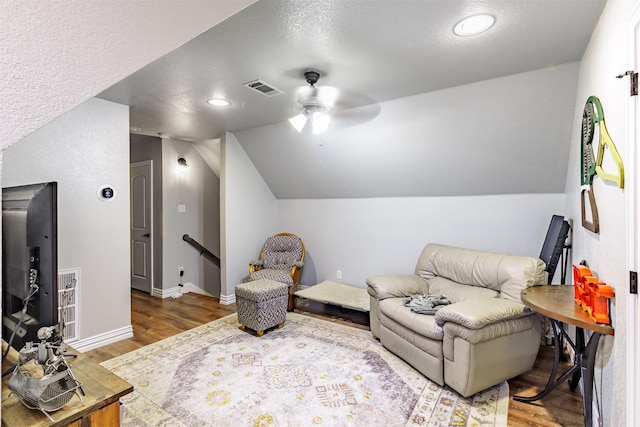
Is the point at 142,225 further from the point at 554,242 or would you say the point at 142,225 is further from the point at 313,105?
the point at 554,242

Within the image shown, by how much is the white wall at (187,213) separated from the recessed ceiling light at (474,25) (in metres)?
4.31

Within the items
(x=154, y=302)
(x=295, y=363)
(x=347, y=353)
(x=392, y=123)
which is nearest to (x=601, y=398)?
(x=347, y=353)

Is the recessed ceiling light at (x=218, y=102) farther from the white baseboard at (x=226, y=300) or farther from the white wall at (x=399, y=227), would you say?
the white baseboard at (x=226, y=300)

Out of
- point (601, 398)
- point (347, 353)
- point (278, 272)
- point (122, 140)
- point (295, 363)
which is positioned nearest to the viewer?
point (601, 398)

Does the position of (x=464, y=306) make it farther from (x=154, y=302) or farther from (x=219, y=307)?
(x=154, y=302)

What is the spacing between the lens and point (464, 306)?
2379 mm

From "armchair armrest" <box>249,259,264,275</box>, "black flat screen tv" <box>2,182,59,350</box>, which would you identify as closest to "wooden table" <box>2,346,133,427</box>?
"black flat screen tv" <box>2,182,59,350</box>

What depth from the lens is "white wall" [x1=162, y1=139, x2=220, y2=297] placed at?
495 centimetres

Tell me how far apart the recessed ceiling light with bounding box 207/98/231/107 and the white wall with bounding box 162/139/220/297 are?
6.61ft

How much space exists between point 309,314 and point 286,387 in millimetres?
1665

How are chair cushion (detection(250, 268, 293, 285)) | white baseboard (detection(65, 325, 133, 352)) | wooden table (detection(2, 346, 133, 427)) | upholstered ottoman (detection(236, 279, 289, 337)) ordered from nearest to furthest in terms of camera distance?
wooden table (detection(2, 346, 133, 427))
white baseboard (detection(65, 325, 133, 352))
upholstered ottoman (detection(236, 279, 289, 337))
chair cushion (detection(250, 268, 293, 285))

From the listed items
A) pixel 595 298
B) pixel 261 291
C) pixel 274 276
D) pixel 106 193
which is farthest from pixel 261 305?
pixel 595 298

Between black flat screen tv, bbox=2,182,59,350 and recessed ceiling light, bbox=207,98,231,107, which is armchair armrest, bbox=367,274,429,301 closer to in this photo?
recessed ceiling light, bbox=207,98,231,107

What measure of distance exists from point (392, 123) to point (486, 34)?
4.72 ft
